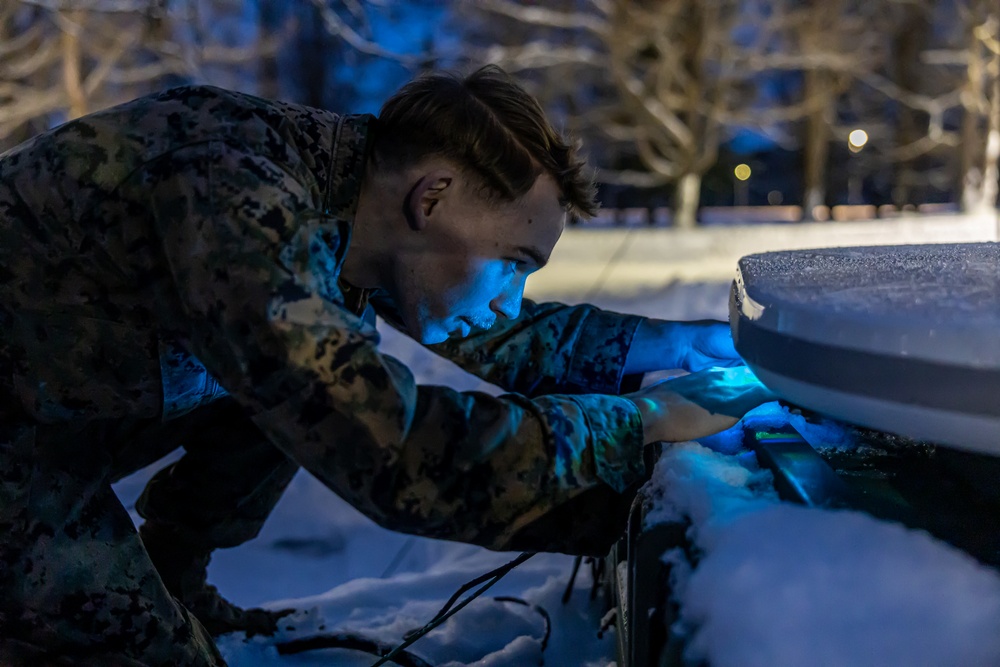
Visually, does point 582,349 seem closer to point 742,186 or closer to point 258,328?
point 258,328

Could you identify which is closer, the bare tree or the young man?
the young man

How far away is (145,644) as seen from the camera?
1.22 meters

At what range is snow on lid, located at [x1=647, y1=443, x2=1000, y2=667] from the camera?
72cm

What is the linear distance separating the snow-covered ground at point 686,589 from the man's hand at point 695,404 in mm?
39

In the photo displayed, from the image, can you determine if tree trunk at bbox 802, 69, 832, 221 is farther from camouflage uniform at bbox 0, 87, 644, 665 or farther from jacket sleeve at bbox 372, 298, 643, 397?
camouflage uniform at bbox 0, 87, 644, 665

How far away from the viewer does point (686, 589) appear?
83 centimetres

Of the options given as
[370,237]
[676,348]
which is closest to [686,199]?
[676,348]

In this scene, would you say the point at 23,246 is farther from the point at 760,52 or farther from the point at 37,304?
the point at 760,52

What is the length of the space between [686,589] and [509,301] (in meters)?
0.69

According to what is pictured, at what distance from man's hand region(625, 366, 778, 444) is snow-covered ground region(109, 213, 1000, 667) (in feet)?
0.13

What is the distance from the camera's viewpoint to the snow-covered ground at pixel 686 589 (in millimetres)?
729

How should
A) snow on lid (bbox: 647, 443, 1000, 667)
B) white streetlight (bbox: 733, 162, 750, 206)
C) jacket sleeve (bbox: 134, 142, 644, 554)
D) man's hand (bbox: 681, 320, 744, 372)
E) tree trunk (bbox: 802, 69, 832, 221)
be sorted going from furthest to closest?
white streetlight (bbox: 733, 162, 750, 206) < tree trunk (bbox: 802, 69, 832, 221) < man's hand (bbox: 681, 320, 744, 372) < jacket sleeve (bbox: 134, 142, 644, 554) < snow on lid (bbox: 647, 443, 1000, 667)

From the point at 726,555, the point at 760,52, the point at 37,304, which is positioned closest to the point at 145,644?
the point at 37,304

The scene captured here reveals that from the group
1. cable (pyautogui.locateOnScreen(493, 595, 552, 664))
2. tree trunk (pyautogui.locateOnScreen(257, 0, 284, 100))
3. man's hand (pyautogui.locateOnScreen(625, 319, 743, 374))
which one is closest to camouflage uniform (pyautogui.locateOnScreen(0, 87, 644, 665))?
man's hand (pyautogui.locateOnScreen(625, 319, 743, 374))
